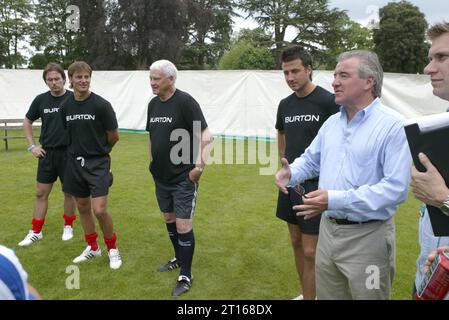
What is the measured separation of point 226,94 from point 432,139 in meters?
11.8

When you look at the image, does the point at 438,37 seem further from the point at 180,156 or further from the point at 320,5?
the point at 320,5

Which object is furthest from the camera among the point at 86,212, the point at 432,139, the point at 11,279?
the point at 86,212

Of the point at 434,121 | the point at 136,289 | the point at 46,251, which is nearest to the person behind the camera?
the point at 434,121

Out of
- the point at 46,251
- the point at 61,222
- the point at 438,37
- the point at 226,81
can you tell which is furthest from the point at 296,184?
the point at 226,81

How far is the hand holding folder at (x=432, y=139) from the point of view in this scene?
150 cm

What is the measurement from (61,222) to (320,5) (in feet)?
145

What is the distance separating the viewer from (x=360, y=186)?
2115mm

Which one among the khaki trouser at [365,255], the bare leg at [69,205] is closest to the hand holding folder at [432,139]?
the khaki trouser at [365,255]

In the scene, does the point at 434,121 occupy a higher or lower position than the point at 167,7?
lower

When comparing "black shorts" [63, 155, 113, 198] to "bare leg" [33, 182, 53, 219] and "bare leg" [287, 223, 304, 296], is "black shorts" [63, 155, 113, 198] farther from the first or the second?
"bare leg" [287, 223, 304, 296]

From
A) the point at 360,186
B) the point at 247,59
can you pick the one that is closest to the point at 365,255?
the point at 360,186

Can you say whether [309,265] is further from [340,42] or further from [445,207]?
[340,42]

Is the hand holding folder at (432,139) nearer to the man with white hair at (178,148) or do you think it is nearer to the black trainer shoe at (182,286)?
the man with white hair at (178,148)

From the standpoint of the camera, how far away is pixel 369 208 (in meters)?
2.00
